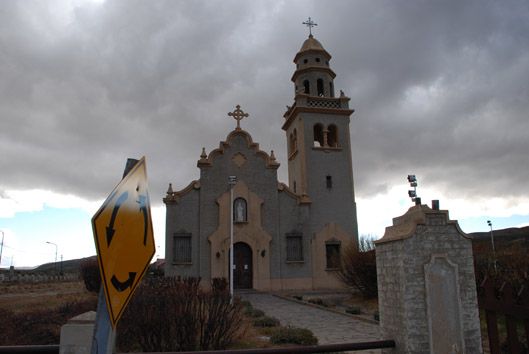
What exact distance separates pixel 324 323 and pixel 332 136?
20.0 metres

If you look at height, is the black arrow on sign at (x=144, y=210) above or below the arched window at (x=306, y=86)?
below

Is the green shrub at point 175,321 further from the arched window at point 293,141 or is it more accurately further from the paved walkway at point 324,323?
the arched window at point 293,141

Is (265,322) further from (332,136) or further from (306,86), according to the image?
(306,86)

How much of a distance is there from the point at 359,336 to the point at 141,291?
579cm

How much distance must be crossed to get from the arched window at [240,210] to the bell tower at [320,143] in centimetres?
401

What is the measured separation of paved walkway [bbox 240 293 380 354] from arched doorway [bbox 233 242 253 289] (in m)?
6.67

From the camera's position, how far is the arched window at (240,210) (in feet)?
92.0

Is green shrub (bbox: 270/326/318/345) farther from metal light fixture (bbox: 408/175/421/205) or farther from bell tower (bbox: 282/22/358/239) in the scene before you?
bell tower (bbox: 282/22/358/239)

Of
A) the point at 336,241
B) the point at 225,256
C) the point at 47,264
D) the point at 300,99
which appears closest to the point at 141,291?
the point at 225,256

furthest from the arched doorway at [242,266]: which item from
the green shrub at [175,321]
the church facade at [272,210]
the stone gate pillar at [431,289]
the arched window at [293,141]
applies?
the stone gate pillar at [431,289]

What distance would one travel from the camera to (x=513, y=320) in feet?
16.9

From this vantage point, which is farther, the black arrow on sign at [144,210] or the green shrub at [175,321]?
the green shrub at [175,321]

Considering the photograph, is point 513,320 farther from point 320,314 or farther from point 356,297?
point 356,297

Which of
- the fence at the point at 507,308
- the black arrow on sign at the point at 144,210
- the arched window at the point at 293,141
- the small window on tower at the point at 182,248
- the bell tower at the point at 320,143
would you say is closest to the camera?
the black arrow on sign at the point at 144,210
